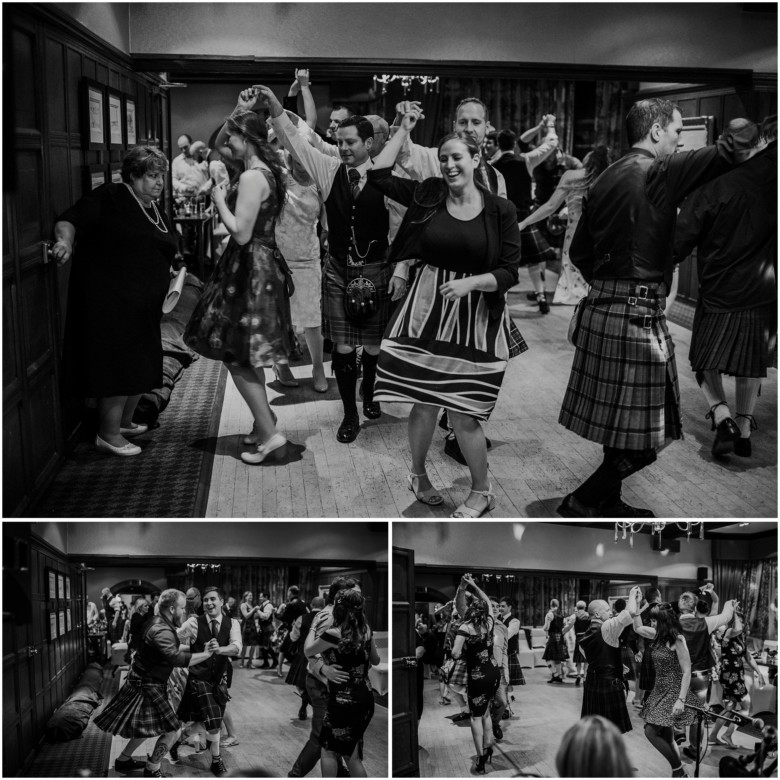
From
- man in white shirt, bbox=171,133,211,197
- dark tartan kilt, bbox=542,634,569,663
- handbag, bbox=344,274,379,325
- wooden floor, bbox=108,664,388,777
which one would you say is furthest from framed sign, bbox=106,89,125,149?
dark tartan kilt, bbox=542,634,569,663

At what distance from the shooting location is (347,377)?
14.0 feet

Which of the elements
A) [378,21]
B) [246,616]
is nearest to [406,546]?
[246,616]

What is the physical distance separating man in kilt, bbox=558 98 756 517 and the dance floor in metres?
0.63

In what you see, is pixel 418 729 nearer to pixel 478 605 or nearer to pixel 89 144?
pixel 478 605

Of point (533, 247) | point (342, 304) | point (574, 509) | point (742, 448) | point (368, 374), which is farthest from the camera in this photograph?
point (533, 247)

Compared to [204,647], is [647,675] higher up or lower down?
lower down

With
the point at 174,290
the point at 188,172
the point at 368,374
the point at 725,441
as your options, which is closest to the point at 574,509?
the point at 725,441

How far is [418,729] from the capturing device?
3.55 meters

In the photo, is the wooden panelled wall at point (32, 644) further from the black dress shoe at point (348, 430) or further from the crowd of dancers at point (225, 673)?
the black dress shoe at point (348, 430)

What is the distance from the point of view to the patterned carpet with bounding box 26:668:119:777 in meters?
3.36

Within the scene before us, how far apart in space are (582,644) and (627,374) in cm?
93

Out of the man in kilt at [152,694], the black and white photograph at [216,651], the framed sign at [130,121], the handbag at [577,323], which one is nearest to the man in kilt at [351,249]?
the handbag at [577,323]

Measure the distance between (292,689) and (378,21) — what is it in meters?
2.36

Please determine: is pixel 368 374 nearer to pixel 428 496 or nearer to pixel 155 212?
pixel 428 496
